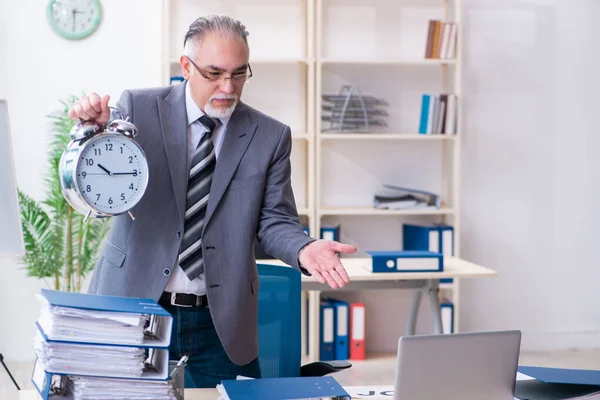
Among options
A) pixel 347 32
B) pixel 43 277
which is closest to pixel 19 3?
pixel 43 277

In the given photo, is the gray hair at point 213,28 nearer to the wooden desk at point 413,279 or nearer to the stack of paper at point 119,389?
the stack of paper at point 119,389

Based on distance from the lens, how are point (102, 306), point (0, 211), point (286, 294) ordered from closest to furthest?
point (102, 306), point (0, 211), point (286, 294)

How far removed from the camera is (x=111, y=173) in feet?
5.99

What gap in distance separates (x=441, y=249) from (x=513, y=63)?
4.40ft

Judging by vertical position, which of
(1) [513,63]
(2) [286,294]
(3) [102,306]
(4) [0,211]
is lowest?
(2) [286,294]

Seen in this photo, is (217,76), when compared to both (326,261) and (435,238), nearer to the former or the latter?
(326,261)

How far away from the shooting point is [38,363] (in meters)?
1.63

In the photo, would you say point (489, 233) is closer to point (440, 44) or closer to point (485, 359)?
point (440, 44)

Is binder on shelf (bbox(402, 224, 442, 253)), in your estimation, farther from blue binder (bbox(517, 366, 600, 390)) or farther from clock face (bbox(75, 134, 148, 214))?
clock face (bbox(75, 134, 148, 214))

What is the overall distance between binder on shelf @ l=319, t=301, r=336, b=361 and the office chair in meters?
2.74

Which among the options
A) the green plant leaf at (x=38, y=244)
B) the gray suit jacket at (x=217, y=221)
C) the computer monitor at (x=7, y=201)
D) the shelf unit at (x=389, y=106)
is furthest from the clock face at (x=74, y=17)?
the computer monitor at (x=7, y=201)

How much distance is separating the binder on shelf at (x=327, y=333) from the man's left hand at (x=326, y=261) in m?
3.17

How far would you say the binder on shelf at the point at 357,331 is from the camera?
5.15 meters

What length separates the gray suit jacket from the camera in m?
2.15
